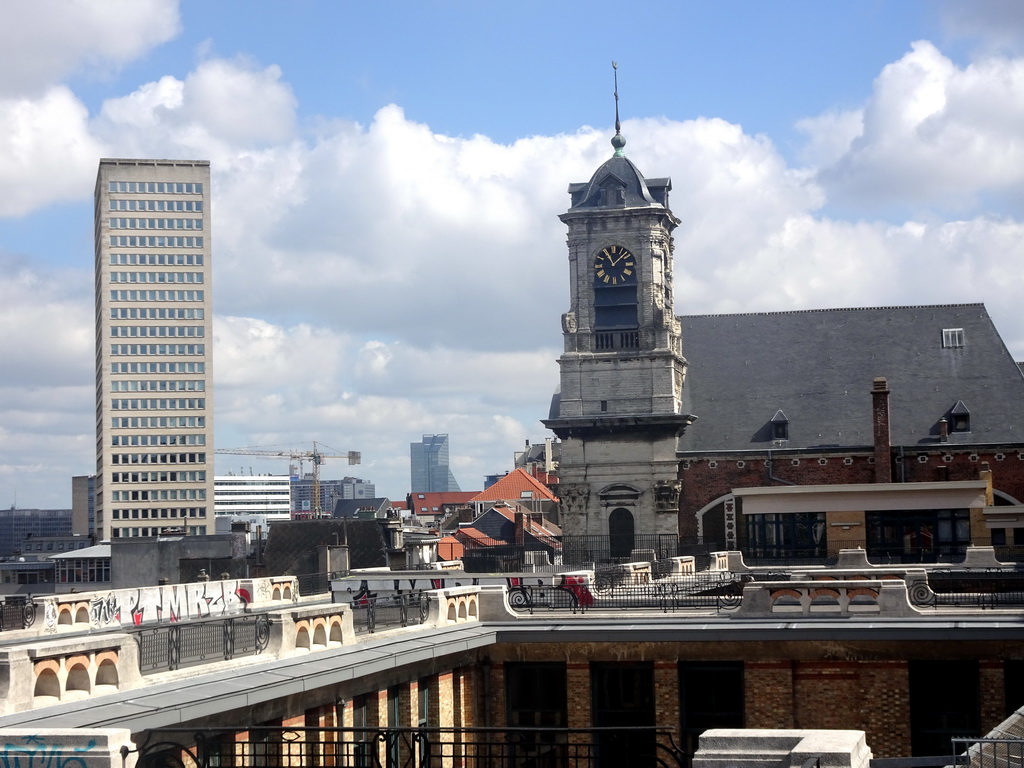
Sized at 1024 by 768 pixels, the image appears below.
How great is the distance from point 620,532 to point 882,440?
1277cm

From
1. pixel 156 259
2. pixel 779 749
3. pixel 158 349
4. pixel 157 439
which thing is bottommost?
pixel 779 749

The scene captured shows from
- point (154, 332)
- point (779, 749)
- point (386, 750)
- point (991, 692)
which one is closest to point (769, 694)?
point (991, 692)

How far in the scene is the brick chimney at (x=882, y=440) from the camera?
6112cm

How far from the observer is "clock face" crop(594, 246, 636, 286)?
220 ft

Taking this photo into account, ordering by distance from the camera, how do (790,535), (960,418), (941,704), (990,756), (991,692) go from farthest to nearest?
(960,418) → (790,535) → (941,704) → (991,692) → (990,756)

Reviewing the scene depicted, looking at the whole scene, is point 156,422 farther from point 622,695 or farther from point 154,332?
point 622,695

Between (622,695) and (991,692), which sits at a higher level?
(991,692)

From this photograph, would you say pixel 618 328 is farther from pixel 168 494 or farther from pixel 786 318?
pixel 168 494

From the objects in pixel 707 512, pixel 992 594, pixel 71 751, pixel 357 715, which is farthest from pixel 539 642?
pixel 707 512

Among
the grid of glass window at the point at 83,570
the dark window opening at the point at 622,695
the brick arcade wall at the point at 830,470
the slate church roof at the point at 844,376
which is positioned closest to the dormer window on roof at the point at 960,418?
the slate church roof at the point at 844,376

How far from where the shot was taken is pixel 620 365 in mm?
66250

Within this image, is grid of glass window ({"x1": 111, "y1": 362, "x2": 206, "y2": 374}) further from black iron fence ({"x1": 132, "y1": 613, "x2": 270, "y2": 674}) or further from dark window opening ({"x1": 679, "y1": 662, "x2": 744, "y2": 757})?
black iron fence ({"x1": 132, "y1": 613, "x2": 270, "y2": 674})

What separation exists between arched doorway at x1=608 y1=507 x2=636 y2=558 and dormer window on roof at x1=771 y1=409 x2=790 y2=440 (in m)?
7.71

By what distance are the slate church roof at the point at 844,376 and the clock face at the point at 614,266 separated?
19.2 ft
